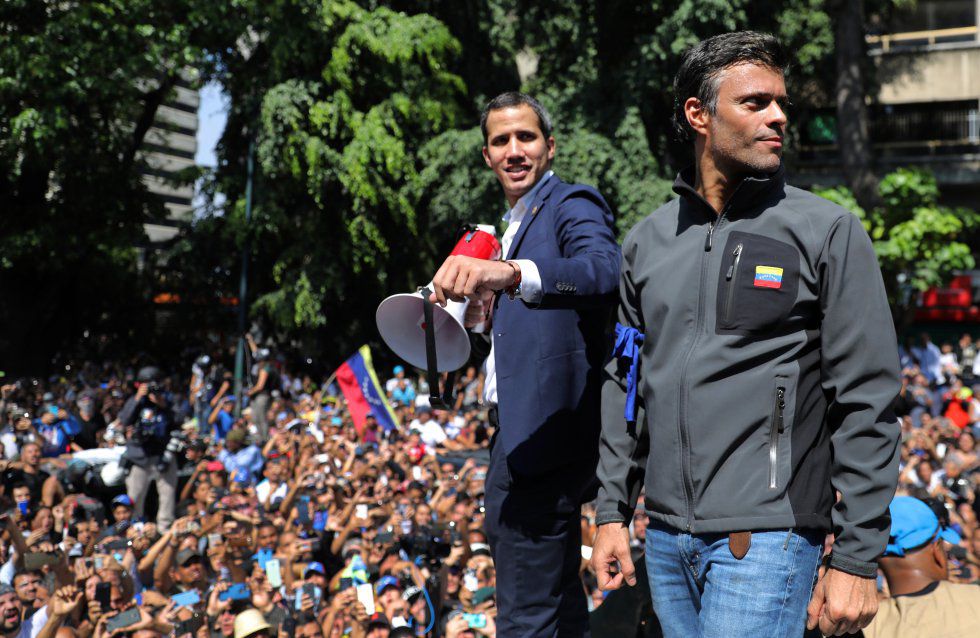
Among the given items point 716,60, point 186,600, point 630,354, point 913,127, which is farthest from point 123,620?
point 913,127

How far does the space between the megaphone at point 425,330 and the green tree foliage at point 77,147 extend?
58.6 ft

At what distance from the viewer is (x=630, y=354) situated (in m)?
2.30

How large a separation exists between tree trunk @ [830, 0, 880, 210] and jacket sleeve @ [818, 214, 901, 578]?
18.0m

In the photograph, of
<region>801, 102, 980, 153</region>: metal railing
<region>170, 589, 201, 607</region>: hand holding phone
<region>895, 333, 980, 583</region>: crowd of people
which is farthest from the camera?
<region>801, 102, 980, 153</region>: metal railing

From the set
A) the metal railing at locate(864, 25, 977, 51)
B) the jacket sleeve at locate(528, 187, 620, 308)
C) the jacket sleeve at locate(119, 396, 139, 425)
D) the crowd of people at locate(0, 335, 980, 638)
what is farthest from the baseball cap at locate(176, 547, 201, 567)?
the metal railing at locate(864, 25, 977, 51)

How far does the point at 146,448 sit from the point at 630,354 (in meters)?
10.0

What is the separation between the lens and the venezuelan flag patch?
2047 millimetres

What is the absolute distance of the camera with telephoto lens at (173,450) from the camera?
→ 37.8 feet

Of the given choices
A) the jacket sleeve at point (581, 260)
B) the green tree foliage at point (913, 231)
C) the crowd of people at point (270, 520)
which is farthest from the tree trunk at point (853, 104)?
the jacket sleeve at point (581, 260)

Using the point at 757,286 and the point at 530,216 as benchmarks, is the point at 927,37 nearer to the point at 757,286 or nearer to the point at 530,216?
the point at 530,216

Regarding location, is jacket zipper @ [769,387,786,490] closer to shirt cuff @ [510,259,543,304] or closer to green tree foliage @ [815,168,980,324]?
shirt cuff @ [510,259,543,304]

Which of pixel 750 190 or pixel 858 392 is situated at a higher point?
pixel 750 190

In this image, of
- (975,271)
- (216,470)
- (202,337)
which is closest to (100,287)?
(202,337)

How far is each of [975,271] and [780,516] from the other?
2649cm
